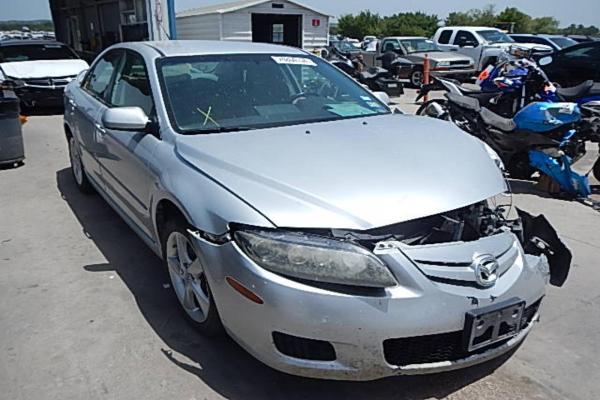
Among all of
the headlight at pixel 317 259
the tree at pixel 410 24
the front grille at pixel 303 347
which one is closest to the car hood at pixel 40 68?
the headlight at pixel 317 259

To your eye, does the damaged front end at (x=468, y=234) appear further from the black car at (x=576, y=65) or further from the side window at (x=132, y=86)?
the black car at (x=576, y=65)

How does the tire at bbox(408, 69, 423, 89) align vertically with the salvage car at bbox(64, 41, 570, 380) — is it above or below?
below

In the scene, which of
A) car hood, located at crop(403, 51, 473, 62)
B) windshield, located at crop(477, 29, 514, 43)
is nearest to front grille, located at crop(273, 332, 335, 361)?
car hood, located at crop(403, 51, 473, 62)

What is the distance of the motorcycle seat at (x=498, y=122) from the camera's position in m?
5.34

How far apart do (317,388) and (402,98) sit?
11607 mm

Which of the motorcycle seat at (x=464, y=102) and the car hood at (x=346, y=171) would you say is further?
the motorcycle seat at (x=464, y=102)

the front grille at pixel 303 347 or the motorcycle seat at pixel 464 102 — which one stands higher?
the motorcycle seat at pixel 464 102

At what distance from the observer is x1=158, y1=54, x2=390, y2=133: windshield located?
3014mm

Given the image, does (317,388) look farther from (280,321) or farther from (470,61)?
(470,61)

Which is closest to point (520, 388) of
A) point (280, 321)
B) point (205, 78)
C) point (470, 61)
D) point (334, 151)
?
point (280, 321)

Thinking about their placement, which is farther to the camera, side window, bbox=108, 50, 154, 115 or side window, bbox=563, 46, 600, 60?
side window, bbox=563, 46, 600, 60

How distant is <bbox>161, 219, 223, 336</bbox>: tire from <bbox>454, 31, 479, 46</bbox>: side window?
54.0 ft

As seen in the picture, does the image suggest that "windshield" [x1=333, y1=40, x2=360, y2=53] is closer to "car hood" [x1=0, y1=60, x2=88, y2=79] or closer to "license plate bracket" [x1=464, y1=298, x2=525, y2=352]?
"car hood" [x1=0, y1=60, x2=88, y2=79]

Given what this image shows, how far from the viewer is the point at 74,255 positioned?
3.76 meters
